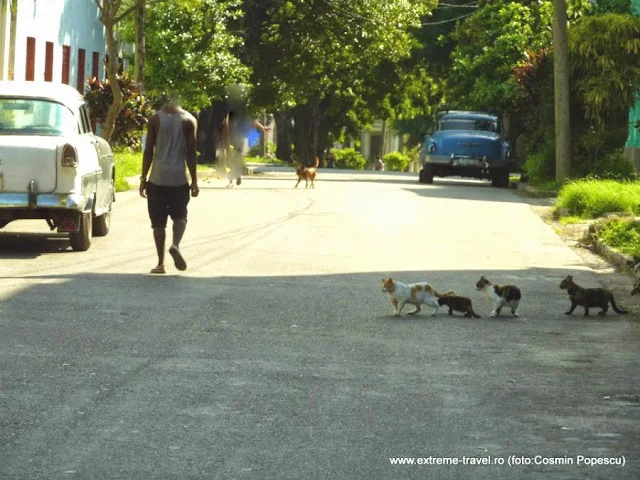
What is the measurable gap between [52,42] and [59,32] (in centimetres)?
95

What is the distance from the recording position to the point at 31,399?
27.7 ft

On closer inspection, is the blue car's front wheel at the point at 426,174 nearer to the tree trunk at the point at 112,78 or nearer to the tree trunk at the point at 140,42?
the tree trunk at the point at 140,42

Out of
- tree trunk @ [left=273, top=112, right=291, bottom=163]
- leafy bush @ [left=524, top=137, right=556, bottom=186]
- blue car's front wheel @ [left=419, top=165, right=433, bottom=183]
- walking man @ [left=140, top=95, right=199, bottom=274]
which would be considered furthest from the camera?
tree trunk @ [left=273, top=112, right=291, bottom=163]

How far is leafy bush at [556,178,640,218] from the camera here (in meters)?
25.3

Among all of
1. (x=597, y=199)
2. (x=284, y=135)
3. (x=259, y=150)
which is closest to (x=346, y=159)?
(x=259, y=150)

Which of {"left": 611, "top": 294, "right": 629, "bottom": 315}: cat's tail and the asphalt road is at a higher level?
{"left": 611, "top": 294, "right": 629, "bottom": 315}: cat's tail

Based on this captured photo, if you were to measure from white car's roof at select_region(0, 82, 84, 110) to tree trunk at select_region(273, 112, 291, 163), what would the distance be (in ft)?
208

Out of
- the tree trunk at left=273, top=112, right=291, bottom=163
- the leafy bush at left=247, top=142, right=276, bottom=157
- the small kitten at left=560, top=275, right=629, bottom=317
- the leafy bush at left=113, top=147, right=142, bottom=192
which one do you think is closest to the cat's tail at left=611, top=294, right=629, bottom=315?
the small kitten at left=560, top=275, right=629, bottom=317

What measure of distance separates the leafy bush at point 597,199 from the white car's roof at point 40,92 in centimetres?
912

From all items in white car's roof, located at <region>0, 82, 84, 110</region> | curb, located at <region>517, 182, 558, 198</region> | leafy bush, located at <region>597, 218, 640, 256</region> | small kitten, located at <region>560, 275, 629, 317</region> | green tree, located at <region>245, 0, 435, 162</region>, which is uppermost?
green tree, located at <region>245, 0, 435, 162</region>

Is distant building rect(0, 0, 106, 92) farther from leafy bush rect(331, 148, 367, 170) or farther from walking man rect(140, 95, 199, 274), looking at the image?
leafy bush rect(331, 148, 367, 170)

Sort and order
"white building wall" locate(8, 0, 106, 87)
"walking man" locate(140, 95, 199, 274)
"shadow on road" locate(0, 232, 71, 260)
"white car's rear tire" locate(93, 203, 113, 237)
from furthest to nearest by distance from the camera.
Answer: "white building wall" locate(8, 0, 106, 87) → "white car's rear tire" locate(93, 203, 113, 237) → "shadow on road" locate(0, 232, 71, 260) → "walking man" locate(140, 95, 199, 274)

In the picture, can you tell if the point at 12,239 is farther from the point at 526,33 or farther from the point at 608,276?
the point at 526,33

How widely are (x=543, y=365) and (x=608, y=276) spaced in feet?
22.6
